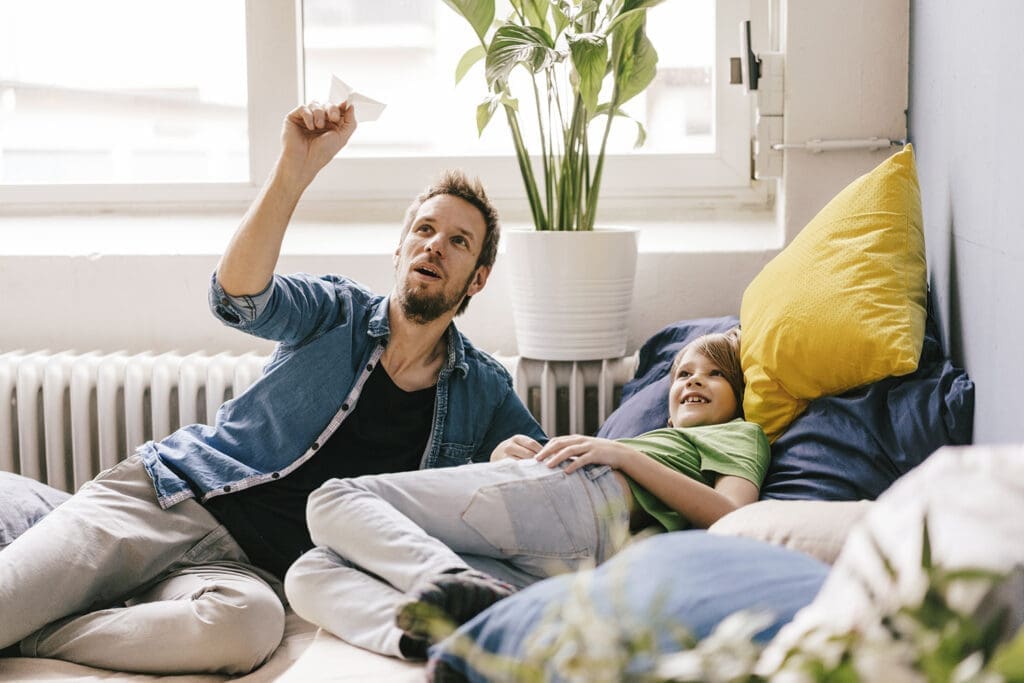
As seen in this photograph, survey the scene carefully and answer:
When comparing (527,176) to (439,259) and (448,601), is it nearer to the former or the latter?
(439,259)

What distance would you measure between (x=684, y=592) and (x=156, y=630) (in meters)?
0.97

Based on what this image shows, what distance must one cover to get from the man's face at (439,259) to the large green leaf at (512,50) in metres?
0.28

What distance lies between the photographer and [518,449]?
5.76ft

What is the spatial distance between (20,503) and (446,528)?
0.90 meters

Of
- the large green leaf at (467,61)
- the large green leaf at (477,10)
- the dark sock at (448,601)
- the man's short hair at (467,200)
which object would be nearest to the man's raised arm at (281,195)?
the man's short hair at (467,200)

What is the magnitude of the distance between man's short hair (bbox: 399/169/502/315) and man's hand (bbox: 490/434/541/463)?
0.38 metres

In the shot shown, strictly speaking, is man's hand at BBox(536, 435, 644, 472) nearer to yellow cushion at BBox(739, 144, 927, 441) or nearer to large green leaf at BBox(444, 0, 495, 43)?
yellow cushion at BBox(739, 144, 927, 441)

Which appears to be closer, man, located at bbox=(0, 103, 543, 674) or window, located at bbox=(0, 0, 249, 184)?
man, located at bbox=(0, 103, 543, 674)

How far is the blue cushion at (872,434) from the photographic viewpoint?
1.66 meters

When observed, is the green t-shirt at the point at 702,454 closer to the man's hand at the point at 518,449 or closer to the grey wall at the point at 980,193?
the man's hand at the point at 518,449

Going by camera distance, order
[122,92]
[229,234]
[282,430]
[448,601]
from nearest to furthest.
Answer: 1. [448,601]
2. [282,430]
3. [229,234]
4. [122,92]

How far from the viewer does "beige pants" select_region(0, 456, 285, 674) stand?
161cm

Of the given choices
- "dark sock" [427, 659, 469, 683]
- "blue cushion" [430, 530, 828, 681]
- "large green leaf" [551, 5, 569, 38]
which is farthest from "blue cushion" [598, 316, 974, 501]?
"large green leaf" [551, 5, 569, 38]

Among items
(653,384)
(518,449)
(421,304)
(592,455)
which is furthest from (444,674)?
(653,384)
